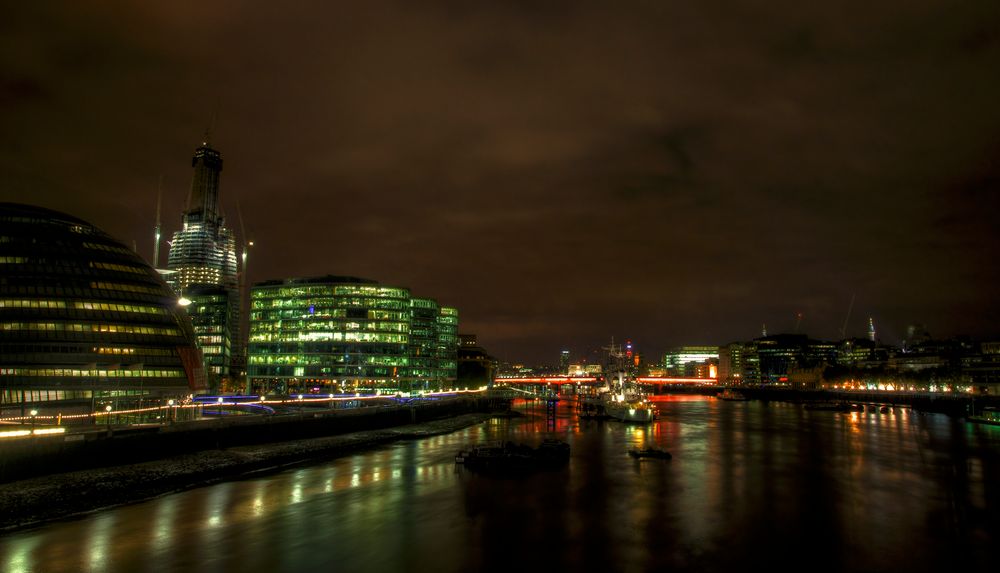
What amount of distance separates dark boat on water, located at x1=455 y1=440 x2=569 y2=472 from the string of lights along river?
164 centimetres

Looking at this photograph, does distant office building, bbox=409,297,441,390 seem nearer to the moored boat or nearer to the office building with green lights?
the office building with green lights

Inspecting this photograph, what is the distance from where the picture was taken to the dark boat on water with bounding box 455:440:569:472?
53.4 m

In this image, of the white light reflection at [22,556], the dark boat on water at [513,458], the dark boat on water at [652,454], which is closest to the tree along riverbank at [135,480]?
the white light reflection at [22,556]

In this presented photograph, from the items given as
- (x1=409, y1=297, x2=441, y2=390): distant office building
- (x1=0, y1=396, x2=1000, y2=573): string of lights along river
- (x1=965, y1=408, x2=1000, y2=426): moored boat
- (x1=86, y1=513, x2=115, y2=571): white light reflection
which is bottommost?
(x1=965, y1=408, x2=1000, y2=426): moored boat

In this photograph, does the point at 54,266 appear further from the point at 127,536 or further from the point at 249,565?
the point at 249,565

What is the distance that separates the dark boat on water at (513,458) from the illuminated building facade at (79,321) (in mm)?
47556

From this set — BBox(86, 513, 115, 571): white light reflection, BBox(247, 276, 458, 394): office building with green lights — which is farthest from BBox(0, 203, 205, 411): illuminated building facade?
BBox(247, 276, 458, 394): office building with green lights

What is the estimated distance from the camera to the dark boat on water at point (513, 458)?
53.4 m

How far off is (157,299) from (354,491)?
2440 inches

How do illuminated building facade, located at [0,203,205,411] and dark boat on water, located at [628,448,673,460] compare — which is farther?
illuminated building facade, located at [0,203,205,411]

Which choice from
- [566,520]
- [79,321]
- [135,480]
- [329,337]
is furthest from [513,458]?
[329,337]

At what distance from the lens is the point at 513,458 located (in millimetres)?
54031

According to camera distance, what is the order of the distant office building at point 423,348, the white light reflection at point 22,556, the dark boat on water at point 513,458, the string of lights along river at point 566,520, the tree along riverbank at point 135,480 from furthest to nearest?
the distant office building at point 423,348 < the dark boat on water at point 513,458 < the tree along riverbank at point 135,480 < the string of lights along river at point 566,520 < the white light reflection at point 22,556

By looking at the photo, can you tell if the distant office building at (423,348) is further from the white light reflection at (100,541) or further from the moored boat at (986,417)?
the white light reflection at (100,541)
